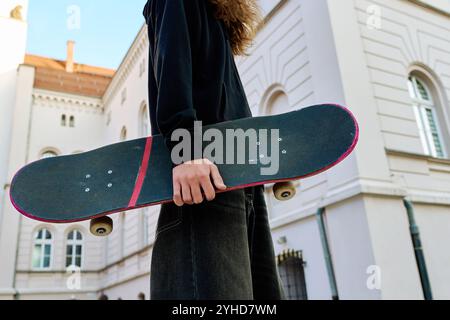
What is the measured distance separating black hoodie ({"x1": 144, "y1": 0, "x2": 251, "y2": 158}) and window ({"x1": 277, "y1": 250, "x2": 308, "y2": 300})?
530 centimetres

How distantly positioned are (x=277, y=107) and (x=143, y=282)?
8.22m

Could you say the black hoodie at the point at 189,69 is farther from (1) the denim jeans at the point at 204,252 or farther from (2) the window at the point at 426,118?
(2) the window at the point at 426,118

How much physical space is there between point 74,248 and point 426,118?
1544 centimetres

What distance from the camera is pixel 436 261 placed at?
565 centimetres

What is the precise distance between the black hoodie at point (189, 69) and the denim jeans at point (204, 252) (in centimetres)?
25

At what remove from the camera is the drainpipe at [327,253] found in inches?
217

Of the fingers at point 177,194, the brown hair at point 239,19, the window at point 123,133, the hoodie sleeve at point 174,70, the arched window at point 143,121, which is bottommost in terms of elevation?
the fingers at point 177,194

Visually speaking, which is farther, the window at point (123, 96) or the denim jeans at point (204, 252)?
the window at point (123, 96)

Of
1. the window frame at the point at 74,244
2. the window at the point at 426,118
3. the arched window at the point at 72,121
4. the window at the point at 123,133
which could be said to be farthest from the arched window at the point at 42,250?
the window at the point at 426,118

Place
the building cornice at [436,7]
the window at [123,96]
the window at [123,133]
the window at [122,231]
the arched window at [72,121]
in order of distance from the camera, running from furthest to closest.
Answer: the arched window at [72,121] → the window at [123,96] → the window at [123,133] → the window at [122,231] → the building cornice at [436,7]

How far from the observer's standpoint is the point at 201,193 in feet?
3.85

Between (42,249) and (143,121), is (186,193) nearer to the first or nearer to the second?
(143,121)

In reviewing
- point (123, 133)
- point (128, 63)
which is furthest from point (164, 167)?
point (128, 63)
